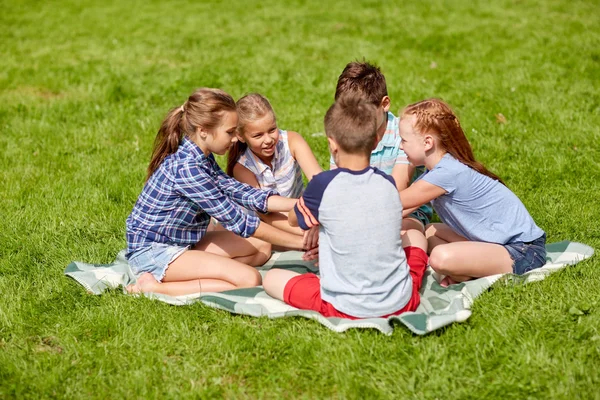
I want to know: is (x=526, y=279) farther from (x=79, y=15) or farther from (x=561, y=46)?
(x=79, y=15)

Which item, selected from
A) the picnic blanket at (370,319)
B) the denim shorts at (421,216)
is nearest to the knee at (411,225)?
the denim shorts at (421,216)

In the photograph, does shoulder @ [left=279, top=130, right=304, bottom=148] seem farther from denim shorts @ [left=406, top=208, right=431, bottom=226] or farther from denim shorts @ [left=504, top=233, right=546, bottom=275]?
denim shorts @ [left=504, top=233, right=546, bottom=275]

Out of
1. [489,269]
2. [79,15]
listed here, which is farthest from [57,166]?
[79,15]

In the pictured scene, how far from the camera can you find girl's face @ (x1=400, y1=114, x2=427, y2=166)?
402 cm

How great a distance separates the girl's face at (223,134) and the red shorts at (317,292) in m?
0.97

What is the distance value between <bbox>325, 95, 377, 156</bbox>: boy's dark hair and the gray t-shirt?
0.40 ft

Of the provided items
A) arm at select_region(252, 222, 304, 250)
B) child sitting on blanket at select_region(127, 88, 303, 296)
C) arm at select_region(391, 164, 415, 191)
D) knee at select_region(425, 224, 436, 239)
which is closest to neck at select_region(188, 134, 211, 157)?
child sitting on blanket at select_region(127, 88, 303, 296)

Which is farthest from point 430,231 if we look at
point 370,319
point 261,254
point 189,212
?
point 189,212

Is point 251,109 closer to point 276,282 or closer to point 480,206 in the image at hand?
point 276,282

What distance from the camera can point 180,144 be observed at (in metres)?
4.17

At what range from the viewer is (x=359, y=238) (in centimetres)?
331

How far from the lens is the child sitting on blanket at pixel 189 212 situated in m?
4.03

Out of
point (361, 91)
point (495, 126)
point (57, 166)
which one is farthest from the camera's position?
point (495, 126)

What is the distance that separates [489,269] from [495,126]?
3057 millimetres
